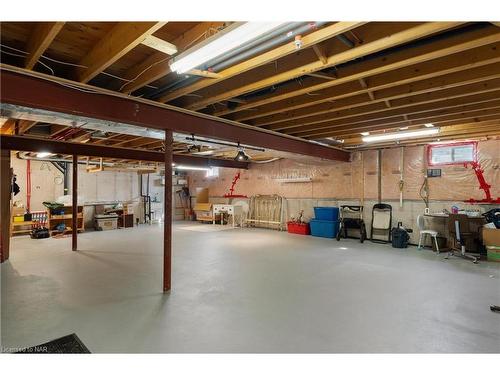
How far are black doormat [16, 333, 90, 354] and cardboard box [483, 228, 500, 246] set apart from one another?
628cm

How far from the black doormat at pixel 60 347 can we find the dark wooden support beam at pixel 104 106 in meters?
2.14

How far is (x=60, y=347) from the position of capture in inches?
83.5

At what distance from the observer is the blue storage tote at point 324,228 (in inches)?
286

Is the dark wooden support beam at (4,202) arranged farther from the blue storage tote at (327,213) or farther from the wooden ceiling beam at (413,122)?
the blue storage tote at (327,213)

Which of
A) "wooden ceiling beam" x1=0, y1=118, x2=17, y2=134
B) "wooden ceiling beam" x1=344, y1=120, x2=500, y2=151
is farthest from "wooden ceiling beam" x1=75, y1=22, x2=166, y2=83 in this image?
"wooden ceiling beam" x1=344, y1=120, x2=500, y2=151

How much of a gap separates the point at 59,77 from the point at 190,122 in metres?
1.54

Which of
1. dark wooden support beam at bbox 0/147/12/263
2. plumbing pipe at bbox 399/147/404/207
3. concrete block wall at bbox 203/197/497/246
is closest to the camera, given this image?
dark wooden support beam at bbox 0/147/12/263

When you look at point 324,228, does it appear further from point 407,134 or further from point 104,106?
point 104,106

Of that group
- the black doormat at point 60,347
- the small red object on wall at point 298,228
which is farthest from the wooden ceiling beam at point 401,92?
the small red object on wall at point 298,228

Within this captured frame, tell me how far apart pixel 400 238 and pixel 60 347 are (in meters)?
6.27

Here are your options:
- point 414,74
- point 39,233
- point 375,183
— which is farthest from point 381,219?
point 39,233

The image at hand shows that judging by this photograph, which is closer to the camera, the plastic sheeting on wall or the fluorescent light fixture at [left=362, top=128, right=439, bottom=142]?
the fluorescent light fixture at [left=362, top=128, right=439, bottom=142]

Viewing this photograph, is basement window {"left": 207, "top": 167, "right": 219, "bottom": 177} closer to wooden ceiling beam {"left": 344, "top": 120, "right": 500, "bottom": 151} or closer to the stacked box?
the stacked box

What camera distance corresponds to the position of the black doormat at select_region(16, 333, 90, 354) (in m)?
2.06
